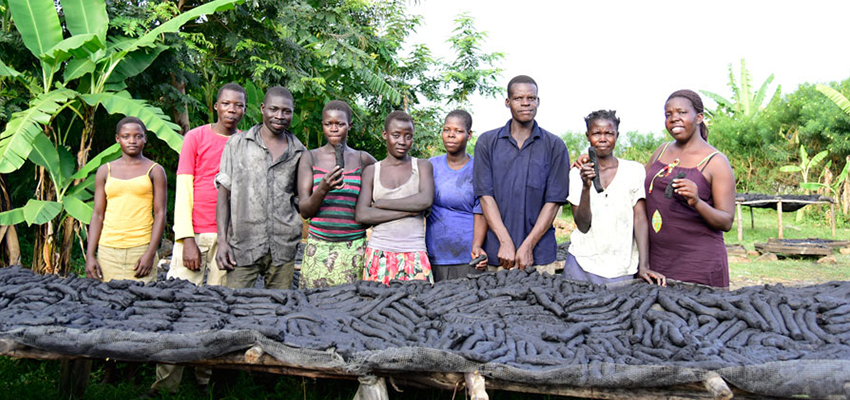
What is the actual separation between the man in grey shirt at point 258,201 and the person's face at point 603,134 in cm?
165

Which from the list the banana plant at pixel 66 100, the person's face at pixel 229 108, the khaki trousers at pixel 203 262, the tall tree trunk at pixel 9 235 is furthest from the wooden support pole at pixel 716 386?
the tall tree trunk at pixel 9 235

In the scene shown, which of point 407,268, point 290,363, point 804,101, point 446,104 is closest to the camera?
point 290,363

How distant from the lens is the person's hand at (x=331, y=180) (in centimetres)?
288

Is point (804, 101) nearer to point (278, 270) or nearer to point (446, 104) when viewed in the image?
point (446, 104)

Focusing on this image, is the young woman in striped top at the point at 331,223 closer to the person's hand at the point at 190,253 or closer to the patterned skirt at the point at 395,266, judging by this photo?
the patterned skirt at the point at 395,266

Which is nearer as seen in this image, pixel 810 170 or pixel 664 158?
pixel 664 158

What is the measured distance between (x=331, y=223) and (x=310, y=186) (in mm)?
234

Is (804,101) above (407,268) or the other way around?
above

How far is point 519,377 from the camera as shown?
1.98 meters

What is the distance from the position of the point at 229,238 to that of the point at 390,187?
3.06 ft

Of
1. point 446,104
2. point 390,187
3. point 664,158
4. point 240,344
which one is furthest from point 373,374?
point 446,104

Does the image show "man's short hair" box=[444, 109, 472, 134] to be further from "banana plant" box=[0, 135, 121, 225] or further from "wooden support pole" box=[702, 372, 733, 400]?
"banana plant" box=[0, 135, 121, 225]

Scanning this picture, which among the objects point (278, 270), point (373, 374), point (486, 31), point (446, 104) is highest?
point (486, 31)

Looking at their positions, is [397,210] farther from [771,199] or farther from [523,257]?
[771,199]
